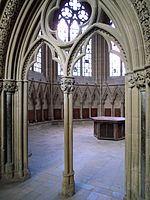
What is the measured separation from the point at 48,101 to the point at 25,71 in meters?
9.91

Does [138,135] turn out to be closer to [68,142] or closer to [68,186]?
[68,142]

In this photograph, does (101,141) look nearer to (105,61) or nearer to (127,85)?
(127,85)

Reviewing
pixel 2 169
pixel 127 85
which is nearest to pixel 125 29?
pixel 127 85

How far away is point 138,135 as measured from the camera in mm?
3166

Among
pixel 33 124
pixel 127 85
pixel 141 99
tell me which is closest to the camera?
pixel 141 99

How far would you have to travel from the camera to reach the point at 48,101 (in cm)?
1444

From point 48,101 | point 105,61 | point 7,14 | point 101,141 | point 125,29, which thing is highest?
point 105,61

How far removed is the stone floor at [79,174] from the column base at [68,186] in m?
0.10

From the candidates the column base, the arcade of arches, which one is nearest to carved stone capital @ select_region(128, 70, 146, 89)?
the arcade of arches

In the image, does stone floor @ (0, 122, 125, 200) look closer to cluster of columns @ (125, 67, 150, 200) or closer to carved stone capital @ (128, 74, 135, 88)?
cluster of columns @ (125, 67, 150, 200)

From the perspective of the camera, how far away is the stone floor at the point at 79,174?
12.8 feet

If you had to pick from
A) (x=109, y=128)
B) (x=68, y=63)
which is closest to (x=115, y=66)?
(x=109, y=128)

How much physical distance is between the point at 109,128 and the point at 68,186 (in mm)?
5524

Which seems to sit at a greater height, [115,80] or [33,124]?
[115,80]
